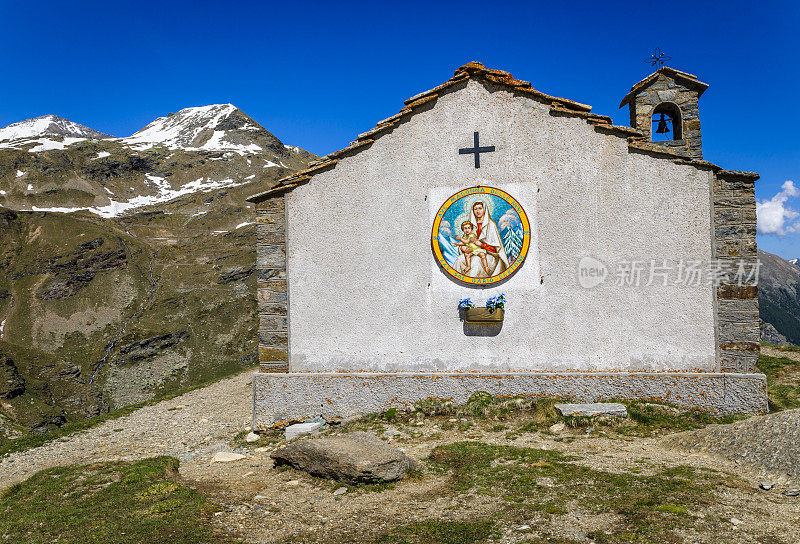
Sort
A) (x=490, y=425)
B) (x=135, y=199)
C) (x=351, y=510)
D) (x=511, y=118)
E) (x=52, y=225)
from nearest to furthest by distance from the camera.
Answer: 1. (x=351, y=510)
2. (x=490, y=425)
3. (x=511, y=118)
4. (x=52, y=225)
5. (x=135, y=199)

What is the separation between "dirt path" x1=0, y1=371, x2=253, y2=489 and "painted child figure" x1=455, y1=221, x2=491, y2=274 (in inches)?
288

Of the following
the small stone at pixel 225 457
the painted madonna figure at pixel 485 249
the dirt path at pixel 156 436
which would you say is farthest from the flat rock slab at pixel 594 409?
the dirt path at pixel 156 436

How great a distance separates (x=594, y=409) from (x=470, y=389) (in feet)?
8.96

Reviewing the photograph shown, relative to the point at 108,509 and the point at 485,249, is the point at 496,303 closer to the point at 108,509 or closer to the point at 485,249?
the point at 485,249

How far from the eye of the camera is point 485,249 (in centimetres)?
1095

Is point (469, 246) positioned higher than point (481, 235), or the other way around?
point (481, 235)

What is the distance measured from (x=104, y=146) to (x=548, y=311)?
619 feet

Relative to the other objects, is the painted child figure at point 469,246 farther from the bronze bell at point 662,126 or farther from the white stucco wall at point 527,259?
the bronze bell at point 662,126

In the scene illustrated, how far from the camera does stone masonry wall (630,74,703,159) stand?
38.6 ft

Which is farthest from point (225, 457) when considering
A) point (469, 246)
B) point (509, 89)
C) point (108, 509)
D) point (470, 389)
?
point (509, 89)

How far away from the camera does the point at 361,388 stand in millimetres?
11148

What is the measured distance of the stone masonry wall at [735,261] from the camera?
9.80m

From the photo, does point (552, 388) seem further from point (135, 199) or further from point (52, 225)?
point (135, 199)

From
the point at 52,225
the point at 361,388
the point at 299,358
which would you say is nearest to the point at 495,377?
the point at 361,388
